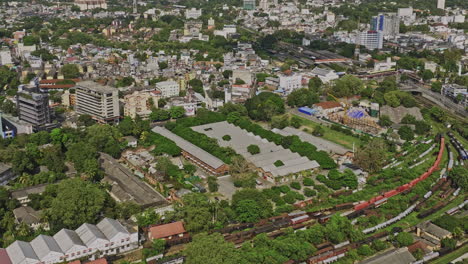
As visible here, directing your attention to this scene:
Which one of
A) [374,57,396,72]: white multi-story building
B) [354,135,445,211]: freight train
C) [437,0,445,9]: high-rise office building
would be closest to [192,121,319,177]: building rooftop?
[354,135,445,211]: freight train

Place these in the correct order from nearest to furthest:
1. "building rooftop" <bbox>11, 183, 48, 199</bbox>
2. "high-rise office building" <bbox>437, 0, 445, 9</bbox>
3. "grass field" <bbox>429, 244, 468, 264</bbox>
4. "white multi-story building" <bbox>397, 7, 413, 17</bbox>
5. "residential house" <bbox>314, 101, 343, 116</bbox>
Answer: "grass field" <bbox>429, 244, 468, 264</bbox> → "building rooftop" <bbox>11, 183, 48, 199</bbox> → "residential house" <bbox>314, 101, 343, 116</bbox> → "white multi-story building" <bbox>397, 7, 413, 17</bbox> → "high-rise office building" <bbox>437, 0, 445, 9</bbox>

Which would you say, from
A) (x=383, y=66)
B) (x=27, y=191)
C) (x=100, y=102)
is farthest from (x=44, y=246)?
(x=383, y=66)

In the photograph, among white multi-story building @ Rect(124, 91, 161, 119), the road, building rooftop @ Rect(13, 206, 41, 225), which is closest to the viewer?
building rooftop @ Rect(13, 206, 41, 225)

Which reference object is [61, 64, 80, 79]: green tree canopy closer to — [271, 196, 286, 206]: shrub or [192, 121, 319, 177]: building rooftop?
[192, 121, 319, 177]: building rooftop

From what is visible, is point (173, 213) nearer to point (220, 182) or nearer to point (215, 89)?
point (220, 182)

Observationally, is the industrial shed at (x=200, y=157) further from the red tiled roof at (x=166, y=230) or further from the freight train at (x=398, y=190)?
the freight train at (x=398, y=190)

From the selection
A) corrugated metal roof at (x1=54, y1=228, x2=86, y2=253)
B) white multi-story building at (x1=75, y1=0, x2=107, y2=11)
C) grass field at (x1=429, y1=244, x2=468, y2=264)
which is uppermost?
white multi-story building at (x1=75, y1=0, x2=107, y2=11)

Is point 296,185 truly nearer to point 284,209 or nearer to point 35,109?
point 284,209

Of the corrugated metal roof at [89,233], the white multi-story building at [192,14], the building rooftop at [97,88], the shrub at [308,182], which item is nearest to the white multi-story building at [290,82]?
the building rooftop at [97,88]
